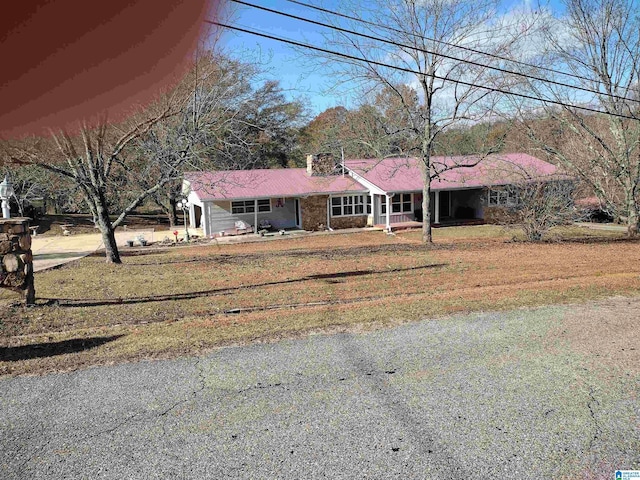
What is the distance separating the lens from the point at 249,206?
2823cm

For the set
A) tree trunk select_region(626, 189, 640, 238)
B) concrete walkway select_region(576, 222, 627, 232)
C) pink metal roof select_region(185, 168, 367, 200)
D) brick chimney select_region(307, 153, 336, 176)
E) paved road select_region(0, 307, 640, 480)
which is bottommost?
paved road select_region(0, 307, 640, 480)

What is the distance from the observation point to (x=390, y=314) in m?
8.90

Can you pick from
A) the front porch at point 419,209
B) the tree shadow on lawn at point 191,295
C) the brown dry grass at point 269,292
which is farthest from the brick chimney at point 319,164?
the tree shadow on lawn at point 191,295

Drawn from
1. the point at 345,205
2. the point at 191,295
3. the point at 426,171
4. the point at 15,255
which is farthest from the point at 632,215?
the point at 15,255

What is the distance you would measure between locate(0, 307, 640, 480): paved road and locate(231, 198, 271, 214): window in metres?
21.4

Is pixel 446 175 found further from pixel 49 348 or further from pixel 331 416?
pixel 331 416

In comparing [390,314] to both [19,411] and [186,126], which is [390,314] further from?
[186,126]

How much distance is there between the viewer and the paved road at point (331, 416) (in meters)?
4.11

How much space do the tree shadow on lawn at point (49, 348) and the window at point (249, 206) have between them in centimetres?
2050

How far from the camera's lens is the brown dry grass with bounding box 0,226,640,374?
7562 mm

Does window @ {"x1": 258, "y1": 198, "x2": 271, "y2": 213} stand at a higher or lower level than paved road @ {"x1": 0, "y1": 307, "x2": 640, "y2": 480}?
higher

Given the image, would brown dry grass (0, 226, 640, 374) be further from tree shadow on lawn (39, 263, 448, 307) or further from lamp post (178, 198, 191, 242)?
lamp post (178, 198, 191, 242)

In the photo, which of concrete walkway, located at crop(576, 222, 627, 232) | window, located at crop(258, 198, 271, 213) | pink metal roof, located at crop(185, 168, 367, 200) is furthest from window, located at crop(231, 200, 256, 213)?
concrete walkway, located at crop(576, 222, 627, 232)

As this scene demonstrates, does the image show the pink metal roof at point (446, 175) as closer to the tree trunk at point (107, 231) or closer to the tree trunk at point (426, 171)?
the tree trunk at point (426, 171)
